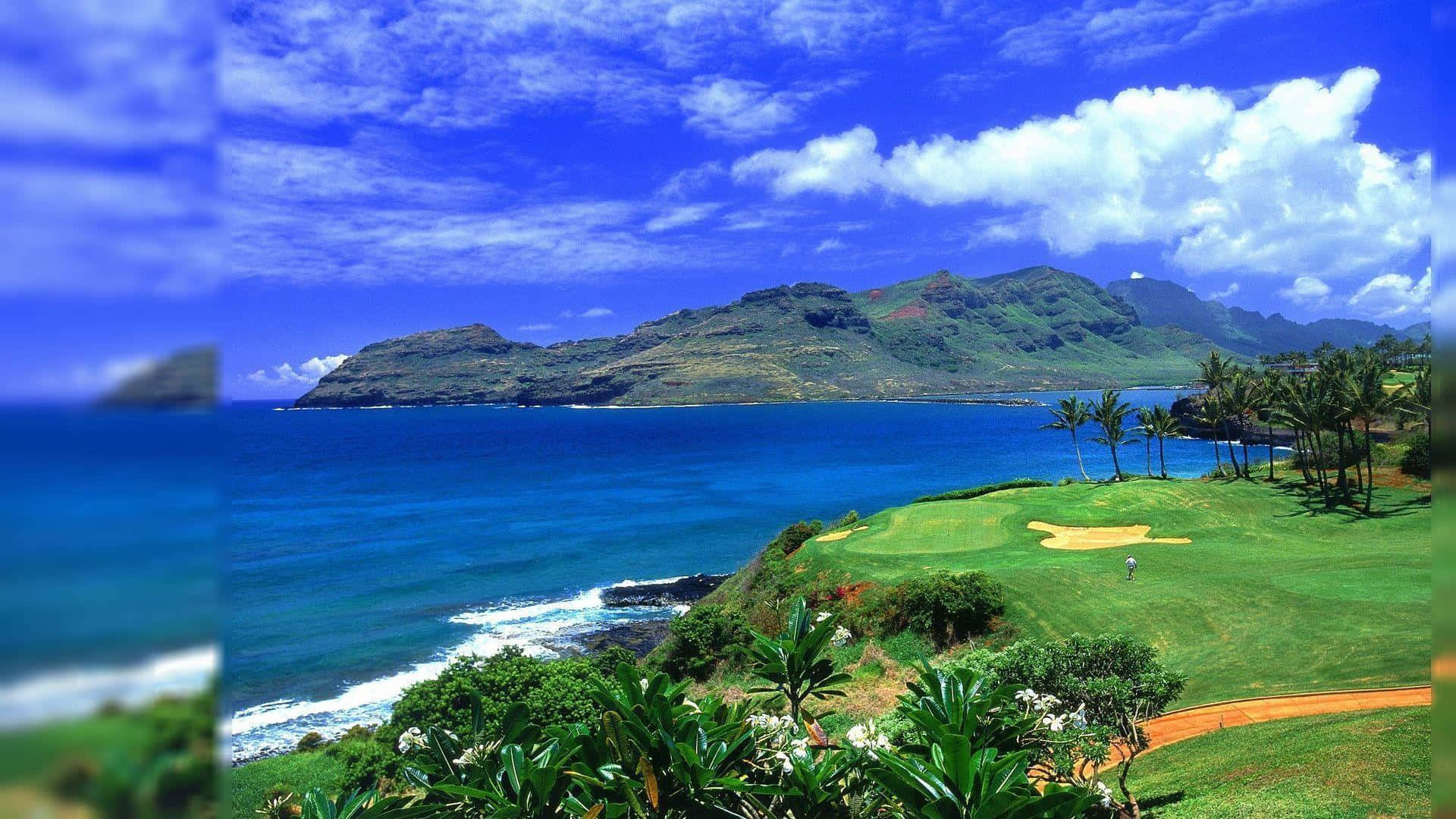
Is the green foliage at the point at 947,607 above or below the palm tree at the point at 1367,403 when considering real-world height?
below

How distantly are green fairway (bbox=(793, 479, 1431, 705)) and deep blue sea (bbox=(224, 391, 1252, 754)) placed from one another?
12458 mm

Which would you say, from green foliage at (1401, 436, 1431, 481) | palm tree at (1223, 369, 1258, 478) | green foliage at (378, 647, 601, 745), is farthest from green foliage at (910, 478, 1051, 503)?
green foliage at (378, 647, 601, 745)

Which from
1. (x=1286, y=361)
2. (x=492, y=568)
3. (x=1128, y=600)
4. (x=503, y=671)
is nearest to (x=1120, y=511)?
(x=1128, y=600)

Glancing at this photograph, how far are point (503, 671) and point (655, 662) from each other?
20.0 ft

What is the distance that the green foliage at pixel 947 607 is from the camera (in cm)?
2047

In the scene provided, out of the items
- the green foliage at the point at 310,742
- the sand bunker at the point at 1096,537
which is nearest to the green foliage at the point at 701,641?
the green foliage at the point at 310,742

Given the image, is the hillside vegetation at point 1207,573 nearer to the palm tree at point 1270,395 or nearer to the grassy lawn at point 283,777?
the palm tree at point 1270,395

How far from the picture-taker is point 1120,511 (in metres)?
32.6

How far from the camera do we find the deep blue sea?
2806cm

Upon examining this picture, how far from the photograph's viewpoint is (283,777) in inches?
723

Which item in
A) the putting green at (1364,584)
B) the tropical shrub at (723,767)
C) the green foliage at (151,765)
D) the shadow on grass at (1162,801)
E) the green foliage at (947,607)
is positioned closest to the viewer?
the green foliage at (151,765)

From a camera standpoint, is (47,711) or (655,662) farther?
(655,662)

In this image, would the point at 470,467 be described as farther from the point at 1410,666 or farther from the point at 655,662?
the point at 1410,666

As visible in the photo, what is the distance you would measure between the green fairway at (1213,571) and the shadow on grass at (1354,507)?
13cm
